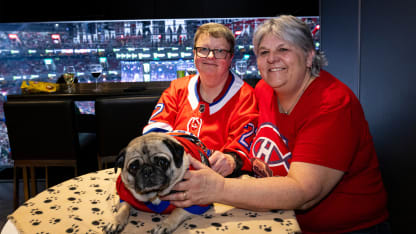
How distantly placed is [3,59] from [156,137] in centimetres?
458

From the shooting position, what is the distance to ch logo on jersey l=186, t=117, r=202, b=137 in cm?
174

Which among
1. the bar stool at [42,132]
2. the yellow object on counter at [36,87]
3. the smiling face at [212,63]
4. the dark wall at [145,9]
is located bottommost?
the bar stool at [42,132]

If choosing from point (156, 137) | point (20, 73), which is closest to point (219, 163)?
point (156, 137)

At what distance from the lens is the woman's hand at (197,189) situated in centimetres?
107

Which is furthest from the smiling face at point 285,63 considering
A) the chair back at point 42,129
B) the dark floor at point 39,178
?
the dark floor at point 39,178

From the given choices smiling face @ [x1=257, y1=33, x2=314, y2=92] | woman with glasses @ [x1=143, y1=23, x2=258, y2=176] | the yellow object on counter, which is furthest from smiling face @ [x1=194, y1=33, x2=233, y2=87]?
the yellow object on counter

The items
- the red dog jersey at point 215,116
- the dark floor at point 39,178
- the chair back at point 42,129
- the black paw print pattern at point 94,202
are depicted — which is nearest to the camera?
the black paw print pattern at point 94,202

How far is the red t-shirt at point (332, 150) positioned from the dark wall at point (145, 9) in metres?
3.48

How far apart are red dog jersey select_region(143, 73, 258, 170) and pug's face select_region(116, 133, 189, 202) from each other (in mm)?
502

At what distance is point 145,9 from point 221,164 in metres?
3.75

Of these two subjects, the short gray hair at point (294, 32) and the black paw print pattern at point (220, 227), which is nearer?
the black paw print pattern at point (220, 227)

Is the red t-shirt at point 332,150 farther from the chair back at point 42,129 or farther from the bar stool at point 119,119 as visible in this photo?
the chair back at point 42,129

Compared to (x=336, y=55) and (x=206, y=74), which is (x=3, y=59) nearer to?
(x=206, y=74)

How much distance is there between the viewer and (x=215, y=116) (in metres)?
1.74
